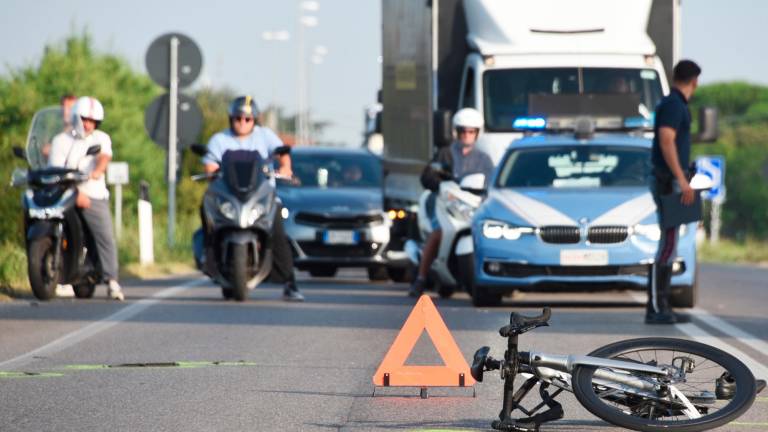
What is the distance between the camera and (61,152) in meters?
15.9

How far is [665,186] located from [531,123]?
5025 mm

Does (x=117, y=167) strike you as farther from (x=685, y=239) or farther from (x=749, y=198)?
(x=749, y=198)

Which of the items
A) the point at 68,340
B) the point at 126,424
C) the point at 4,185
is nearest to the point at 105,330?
the point at 68,340

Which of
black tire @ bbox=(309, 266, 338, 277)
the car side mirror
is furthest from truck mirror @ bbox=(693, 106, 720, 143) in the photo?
the car side mirror

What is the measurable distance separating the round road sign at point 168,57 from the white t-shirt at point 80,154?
29.8ft

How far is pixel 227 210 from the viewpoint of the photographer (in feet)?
51.3

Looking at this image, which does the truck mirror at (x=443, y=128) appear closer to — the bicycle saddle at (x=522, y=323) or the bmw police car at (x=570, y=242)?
the bmw police car at (x=570, y=242)

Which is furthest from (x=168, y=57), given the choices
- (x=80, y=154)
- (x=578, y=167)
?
(x=578, y=167)

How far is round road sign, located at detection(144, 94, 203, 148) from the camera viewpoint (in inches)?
1021

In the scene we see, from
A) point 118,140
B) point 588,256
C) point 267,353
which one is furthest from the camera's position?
point 118,140

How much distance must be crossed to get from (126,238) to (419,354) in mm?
15099

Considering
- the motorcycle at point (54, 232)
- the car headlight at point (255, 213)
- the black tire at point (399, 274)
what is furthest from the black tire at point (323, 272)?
the motorcycle at point (54, 232)

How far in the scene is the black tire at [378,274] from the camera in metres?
23.0

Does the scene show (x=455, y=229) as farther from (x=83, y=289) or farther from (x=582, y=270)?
(x=83, y=289)
